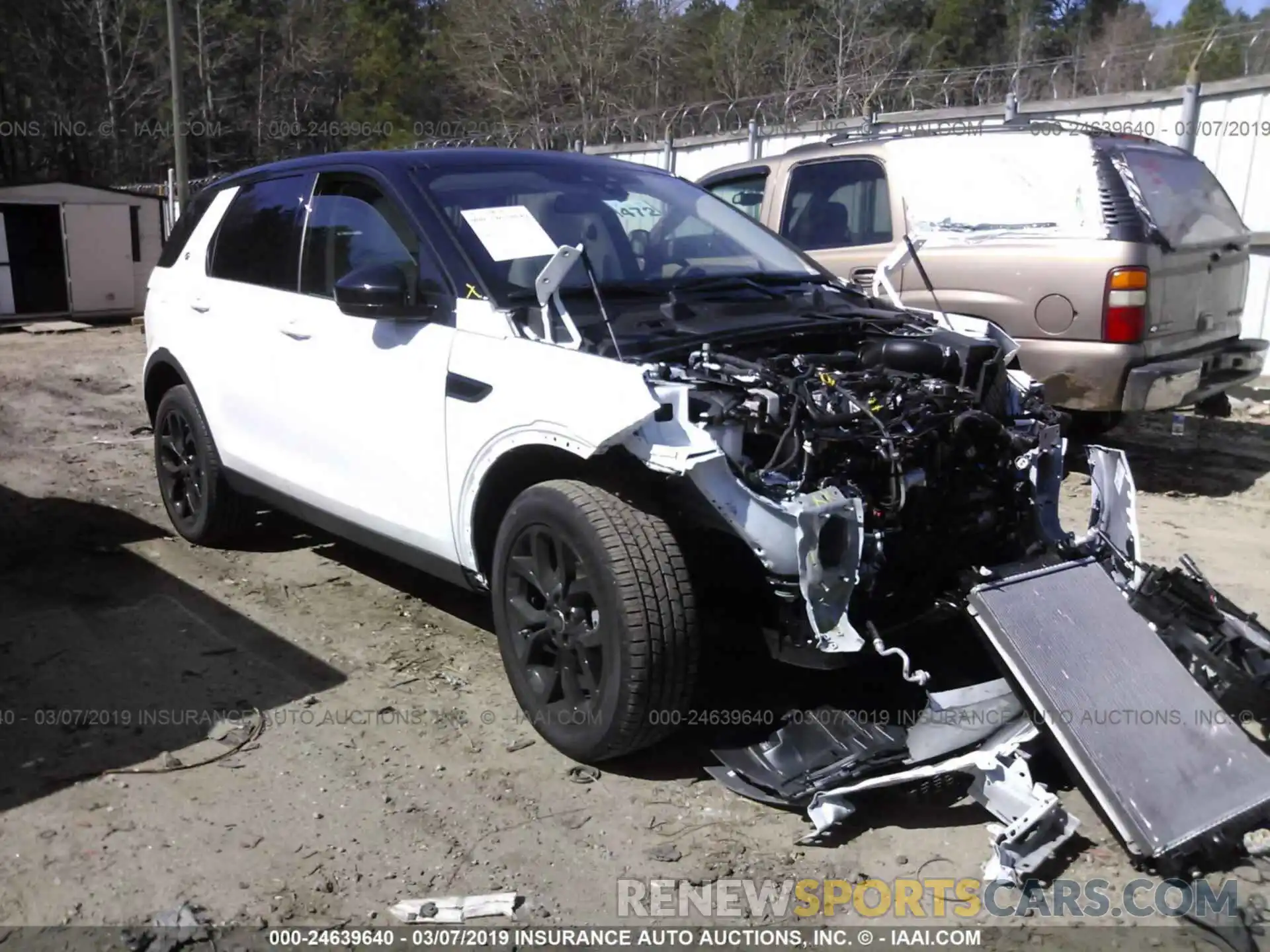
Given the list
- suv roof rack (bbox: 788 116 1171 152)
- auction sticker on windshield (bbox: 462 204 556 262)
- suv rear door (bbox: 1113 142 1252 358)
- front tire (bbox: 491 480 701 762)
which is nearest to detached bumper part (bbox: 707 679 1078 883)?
front tire (bbox: 491 480 701 762)

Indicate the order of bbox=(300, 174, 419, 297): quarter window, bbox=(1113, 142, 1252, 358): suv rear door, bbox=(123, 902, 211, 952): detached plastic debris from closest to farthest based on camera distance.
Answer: bbox=(123, 902, 211, 952): detached plastic debris, bbox=(300, 174, 419, 297): quarter window, bbox=(1113, 142, 1252, 358): suv rear door

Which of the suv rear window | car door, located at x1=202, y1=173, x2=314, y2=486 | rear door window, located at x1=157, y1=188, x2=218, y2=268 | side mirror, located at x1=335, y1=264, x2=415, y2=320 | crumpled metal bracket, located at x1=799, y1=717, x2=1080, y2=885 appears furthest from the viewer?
the suv rear window

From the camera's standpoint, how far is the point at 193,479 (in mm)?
5477

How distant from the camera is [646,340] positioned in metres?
3.60

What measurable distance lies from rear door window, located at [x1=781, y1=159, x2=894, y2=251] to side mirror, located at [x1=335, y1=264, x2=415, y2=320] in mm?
4070

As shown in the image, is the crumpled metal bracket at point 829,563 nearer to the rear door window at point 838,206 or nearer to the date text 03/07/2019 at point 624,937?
the date text 03/07/2019 at point 624,937

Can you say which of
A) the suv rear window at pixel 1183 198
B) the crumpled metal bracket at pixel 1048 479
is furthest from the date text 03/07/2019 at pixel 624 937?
the suv rear window at pixel 1183 198

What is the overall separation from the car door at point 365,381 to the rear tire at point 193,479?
32.7 inches

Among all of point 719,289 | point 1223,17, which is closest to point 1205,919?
point 719,289

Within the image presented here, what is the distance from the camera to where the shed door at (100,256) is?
1554 centimetres

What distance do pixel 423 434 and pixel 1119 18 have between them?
1520 inches

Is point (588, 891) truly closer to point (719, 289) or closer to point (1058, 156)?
point (719, 289)

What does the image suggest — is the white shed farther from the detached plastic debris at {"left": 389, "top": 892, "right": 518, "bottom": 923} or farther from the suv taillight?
the detached plastic debris at {"left": 389, "top": 892, "right": 518, "bottom": 923}

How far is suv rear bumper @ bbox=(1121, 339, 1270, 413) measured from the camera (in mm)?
6020
